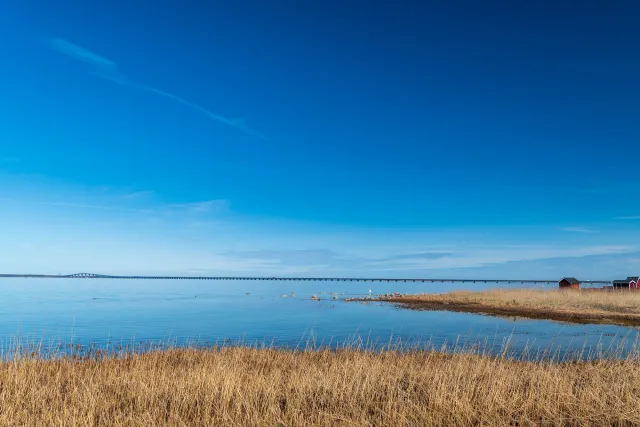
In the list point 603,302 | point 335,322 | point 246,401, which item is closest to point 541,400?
point 246,401

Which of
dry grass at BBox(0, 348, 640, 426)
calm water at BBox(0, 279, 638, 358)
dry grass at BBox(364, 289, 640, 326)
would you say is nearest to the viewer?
dry grass at BBox(0, 348, 640, 426)

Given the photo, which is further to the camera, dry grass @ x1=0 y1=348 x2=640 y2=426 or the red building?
the red building

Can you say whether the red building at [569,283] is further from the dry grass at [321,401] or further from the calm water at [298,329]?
the dry grass at [321,401]

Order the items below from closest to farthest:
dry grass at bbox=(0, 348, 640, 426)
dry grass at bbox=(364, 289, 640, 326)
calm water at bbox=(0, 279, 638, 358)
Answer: dry grass at bbox=(0, 348, 640, 426)
calm water at bbox=(0, 279, 638, 358)
dry grass at bbox=(364, 289, 640, 326)

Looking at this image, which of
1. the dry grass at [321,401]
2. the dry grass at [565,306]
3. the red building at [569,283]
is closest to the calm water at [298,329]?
the dry grass at [565,306]

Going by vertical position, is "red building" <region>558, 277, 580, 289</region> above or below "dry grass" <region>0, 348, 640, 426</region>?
above

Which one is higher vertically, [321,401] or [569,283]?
[569,283]

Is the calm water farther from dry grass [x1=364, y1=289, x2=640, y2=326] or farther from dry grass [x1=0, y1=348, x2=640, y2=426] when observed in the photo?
dry grass [x1=0, y1=348, x2=640, y2=426]

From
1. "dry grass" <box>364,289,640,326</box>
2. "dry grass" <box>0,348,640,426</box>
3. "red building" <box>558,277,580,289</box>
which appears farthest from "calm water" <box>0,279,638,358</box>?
"red building" <box>558,277,580,289</box>

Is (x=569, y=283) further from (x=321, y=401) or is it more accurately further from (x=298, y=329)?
(x=321, y=401)

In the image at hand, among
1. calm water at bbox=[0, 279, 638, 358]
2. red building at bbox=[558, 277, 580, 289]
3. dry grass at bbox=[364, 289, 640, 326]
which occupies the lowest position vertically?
calm water at bbox=[0, 279, 638, 358]

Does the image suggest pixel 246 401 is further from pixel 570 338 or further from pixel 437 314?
pixel 437 314

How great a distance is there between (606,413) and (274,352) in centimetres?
1457

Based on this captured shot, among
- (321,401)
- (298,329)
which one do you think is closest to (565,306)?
(298,329)
